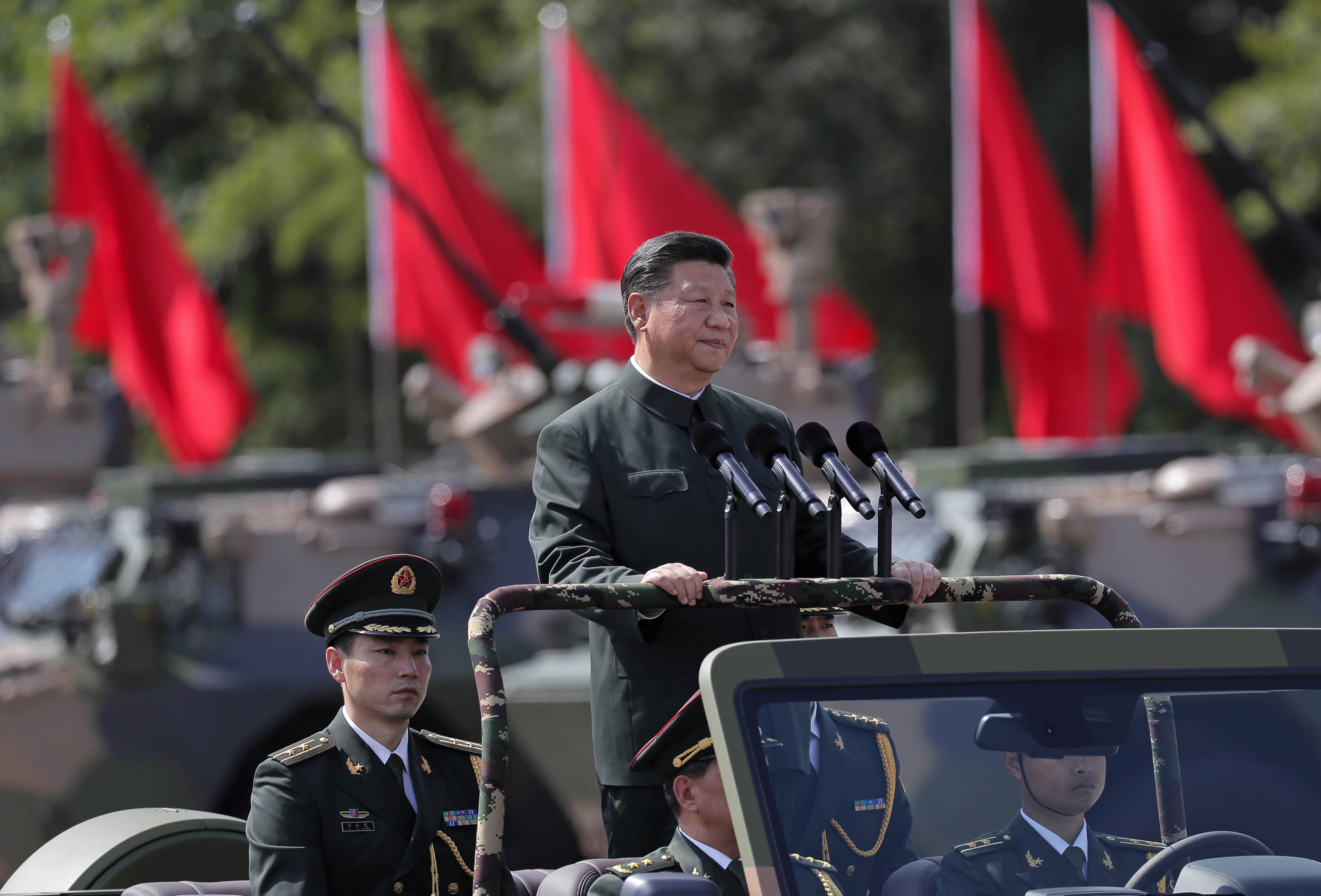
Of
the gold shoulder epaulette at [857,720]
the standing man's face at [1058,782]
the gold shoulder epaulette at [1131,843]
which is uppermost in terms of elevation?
the gold shoulder epaulette at [857,720]

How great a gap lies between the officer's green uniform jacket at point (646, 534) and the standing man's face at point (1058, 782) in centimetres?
54

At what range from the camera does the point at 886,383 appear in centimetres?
2247

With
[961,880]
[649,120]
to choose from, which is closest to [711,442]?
[961,880]

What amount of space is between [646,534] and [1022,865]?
0.93m

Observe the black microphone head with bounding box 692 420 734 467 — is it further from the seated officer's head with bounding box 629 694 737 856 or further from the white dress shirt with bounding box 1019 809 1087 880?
the white dress shirt with bounding box 1019 809 1087 880

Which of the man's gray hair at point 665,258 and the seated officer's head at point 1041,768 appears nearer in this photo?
the seated officer's head at point 1041,768

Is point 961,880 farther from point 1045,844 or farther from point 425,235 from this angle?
point 425,235

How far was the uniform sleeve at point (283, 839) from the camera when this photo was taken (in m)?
3.11

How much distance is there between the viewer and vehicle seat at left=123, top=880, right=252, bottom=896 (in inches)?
130

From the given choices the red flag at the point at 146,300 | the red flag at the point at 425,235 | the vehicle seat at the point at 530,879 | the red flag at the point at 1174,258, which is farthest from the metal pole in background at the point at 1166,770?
the red flag at the point at 146,300

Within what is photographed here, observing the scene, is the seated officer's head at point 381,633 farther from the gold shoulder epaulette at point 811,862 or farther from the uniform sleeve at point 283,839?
the gold shoulder epaulette at point 811,862

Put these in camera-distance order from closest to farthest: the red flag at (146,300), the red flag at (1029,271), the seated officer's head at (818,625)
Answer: the seated officer's head at (818,625), the red flag at (1029,271), the red flag at (146,300)

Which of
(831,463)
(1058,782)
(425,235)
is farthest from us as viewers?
(425,235)

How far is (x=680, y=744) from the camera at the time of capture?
274 centimetres
